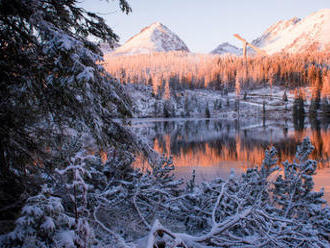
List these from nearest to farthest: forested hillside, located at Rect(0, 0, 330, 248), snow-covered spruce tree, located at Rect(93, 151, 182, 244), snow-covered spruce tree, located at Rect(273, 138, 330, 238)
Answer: forested hillside, located at Rect(0, 0, 330, 248) < snow-covered spruce tree, located at Rect(93, 151, 182, 244) < snow-covered spruce tree, located at Rect(273, 138, 330, 238)

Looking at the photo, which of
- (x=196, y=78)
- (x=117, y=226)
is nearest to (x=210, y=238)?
(x=117, y=226)

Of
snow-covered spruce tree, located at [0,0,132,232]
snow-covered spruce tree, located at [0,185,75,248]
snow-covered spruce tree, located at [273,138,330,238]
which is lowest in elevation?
snow-covered spruce tree, located at [273,138,330,238]

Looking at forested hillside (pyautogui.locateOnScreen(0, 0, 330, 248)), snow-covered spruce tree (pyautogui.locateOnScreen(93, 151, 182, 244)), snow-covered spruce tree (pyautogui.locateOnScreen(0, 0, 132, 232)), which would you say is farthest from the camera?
snow-covered spruce tree (pyautogui.locateOnScreen(93, 151, 182, 244))

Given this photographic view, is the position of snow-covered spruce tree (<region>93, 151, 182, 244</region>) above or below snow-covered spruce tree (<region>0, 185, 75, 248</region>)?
below

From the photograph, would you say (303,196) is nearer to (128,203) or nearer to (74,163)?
(128,203)

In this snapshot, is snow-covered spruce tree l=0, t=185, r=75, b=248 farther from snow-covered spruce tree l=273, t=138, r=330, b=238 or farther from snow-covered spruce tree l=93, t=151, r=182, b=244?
snow-covered spruce tree l=273, t=138, r=330, b=238

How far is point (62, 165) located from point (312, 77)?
119 metres

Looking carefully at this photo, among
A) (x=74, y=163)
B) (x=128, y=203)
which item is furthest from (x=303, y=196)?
(x=74, y=163)

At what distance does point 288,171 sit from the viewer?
6379 mm

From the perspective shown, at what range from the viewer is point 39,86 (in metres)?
3.66

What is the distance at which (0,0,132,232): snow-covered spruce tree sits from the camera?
3.21 meters

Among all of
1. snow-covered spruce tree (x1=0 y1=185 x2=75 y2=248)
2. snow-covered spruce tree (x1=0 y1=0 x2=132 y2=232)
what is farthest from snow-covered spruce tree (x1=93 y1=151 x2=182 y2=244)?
snow-covered spruce tree (x1=0 y1=0 x2=132 y2=232)

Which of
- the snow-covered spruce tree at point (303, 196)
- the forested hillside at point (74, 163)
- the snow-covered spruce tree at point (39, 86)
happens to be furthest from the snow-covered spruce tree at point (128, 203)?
the snow-covered spruce tree at point (303, 196)

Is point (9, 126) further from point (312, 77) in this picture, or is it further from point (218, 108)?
point (312, 77)
